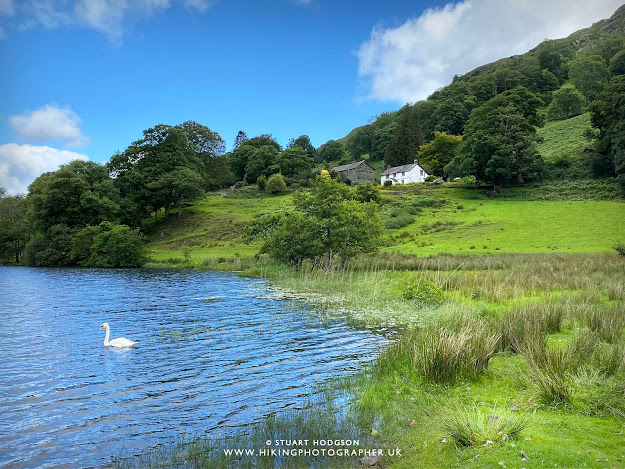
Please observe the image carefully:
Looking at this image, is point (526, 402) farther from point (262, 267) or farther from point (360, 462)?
point (262, 267)

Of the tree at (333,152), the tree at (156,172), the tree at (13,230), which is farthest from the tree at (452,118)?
the tree at (13,230)

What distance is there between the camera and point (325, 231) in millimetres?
35062

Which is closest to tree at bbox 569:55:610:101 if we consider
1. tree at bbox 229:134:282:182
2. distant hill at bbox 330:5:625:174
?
distant hill at bbox 330:5:625:174

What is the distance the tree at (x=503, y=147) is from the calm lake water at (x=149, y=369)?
57.8m

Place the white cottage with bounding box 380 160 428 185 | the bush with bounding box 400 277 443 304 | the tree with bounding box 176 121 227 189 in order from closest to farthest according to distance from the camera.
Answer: the bush with bounding box 400 277 443 304 < the tree with bounding box 176 121 227 189 < the white cottage with bounding box 380 160 428 185

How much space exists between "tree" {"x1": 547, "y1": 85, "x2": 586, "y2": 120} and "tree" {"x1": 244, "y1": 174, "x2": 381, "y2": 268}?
107 metres

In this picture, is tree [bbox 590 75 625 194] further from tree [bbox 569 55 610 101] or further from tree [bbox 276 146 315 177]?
tree [bbox 569 55 610 101]

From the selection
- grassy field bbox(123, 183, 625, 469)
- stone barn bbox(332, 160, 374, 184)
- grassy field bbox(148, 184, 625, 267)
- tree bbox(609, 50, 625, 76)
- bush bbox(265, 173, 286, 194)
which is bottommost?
grassy field bbox(123, 183, 625, 469)

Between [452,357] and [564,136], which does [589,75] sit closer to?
[564,136]

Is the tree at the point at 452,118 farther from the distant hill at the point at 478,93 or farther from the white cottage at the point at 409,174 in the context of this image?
the white cottage at the point at 409,174

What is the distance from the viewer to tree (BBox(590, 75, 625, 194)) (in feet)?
200

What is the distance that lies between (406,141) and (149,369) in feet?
373

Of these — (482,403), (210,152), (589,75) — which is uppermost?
(589,75)

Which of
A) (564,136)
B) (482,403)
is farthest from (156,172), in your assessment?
(564,136)
